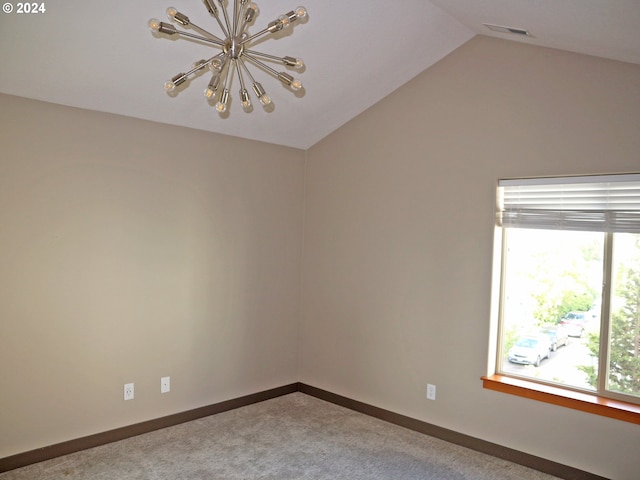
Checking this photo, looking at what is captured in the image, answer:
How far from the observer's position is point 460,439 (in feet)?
12.6

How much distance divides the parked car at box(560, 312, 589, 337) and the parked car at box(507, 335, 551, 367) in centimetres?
17

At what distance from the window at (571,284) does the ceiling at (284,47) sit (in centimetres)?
89

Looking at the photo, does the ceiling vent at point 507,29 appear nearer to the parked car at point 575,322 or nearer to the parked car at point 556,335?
the parked car at point 575,322

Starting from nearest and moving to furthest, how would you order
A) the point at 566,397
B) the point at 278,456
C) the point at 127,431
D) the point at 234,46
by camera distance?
Answer: the point at 234,46, the point at 566,397, the point at 278,456, the point at 127,431

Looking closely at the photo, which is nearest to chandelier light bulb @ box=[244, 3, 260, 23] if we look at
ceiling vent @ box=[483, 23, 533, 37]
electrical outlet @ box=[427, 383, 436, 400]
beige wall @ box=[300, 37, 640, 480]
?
ceiling vent @ box=[483, 23, 533, 37]

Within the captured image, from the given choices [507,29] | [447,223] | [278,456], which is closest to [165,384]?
[278,456]

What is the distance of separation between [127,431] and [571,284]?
328 cm

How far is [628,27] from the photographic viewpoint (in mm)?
2375

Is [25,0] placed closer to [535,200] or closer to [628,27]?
[628,27]

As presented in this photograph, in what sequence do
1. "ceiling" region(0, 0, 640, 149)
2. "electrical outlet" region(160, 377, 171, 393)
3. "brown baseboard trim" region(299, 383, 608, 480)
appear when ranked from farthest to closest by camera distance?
"electrical outlet" region(160, 377, 171, 393) → "brown baseboard trim" region(299, 383, 608, 480) → "ceiling" region(0, 0, 640, 149)

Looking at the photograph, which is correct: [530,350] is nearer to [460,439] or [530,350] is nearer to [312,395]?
[460,439]

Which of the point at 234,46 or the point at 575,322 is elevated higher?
the point at 234,46

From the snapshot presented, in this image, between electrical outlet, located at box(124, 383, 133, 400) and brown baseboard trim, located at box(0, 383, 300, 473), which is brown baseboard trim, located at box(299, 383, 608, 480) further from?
electrical outlet, located at box(124, 383, 133, 400)

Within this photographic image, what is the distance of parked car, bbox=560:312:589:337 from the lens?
135 inches
